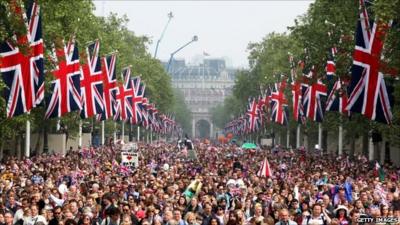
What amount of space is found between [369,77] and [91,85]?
15.6 meters

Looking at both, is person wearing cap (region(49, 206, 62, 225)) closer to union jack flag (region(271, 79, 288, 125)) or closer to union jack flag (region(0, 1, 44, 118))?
union jack flag (region(0, 1, 44, 118))

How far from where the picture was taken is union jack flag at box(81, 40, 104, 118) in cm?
4453

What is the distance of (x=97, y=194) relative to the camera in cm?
2233

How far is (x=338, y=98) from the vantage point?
46.6m

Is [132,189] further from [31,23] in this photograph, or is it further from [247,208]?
[31,23]

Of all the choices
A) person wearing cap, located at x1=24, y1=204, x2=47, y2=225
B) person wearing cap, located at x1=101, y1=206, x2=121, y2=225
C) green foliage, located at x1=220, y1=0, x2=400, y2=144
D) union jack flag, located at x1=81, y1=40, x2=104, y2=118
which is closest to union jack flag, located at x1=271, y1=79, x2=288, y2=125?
green foliage, located at x1=220, y1=0, x2=400, y2=144

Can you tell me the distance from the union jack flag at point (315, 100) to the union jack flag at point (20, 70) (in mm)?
22777

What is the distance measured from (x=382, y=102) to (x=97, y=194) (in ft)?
40.5

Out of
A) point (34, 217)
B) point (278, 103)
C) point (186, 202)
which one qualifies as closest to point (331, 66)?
point (186, 202)

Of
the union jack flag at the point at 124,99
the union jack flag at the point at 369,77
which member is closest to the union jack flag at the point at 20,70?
the union jack flag at the point at 369,77

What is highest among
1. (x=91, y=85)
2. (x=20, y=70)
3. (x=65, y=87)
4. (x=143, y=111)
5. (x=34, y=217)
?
(x=143, y=111)

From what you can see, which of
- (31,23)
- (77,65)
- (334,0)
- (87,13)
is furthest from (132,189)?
(87,13)

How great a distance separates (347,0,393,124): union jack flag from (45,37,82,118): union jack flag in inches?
356

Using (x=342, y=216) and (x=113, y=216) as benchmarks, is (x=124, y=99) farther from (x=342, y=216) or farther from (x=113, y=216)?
(x=113, y=216)
